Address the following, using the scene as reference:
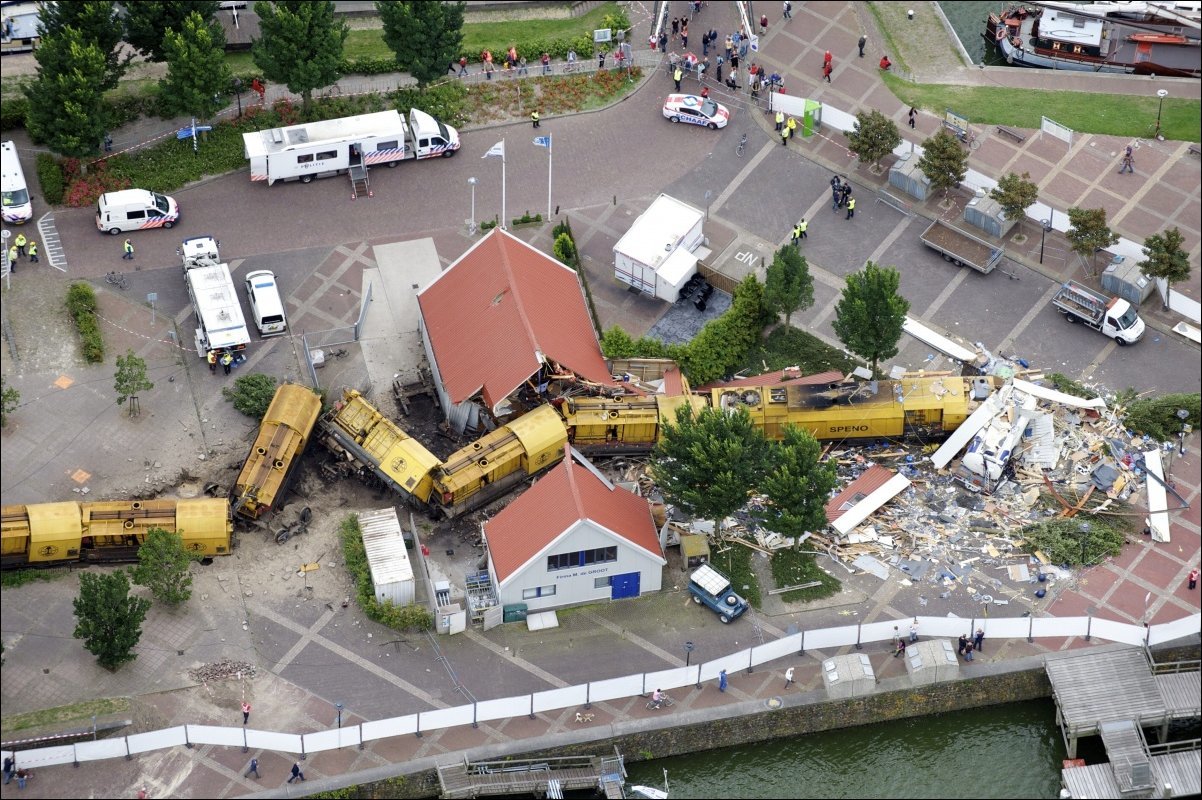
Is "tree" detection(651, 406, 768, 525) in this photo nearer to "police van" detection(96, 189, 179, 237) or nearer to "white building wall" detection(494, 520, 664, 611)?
"white building wall" detection(494, 520, 664, 611)

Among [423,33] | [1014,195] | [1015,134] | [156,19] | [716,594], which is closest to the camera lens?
[716,594]

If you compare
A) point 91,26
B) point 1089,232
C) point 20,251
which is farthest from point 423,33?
point 1089,232

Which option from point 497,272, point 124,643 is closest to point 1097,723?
point 497,272

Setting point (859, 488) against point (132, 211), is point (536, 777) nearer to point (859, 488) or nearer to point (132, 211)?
point (859, 488)

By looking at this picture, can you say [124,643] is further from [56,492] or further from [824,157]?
[824,157]

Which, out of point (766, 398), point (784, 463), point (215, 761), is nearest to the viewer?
point (215, 761)

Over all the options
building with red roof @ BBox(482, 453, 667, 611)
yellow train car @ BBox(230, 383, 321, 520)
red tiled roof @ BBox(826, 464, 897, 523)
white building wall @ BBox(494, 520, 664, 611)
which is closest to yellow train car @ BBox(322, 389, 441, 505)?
yellow train car @ BBox(230, 383, 321, 520)
